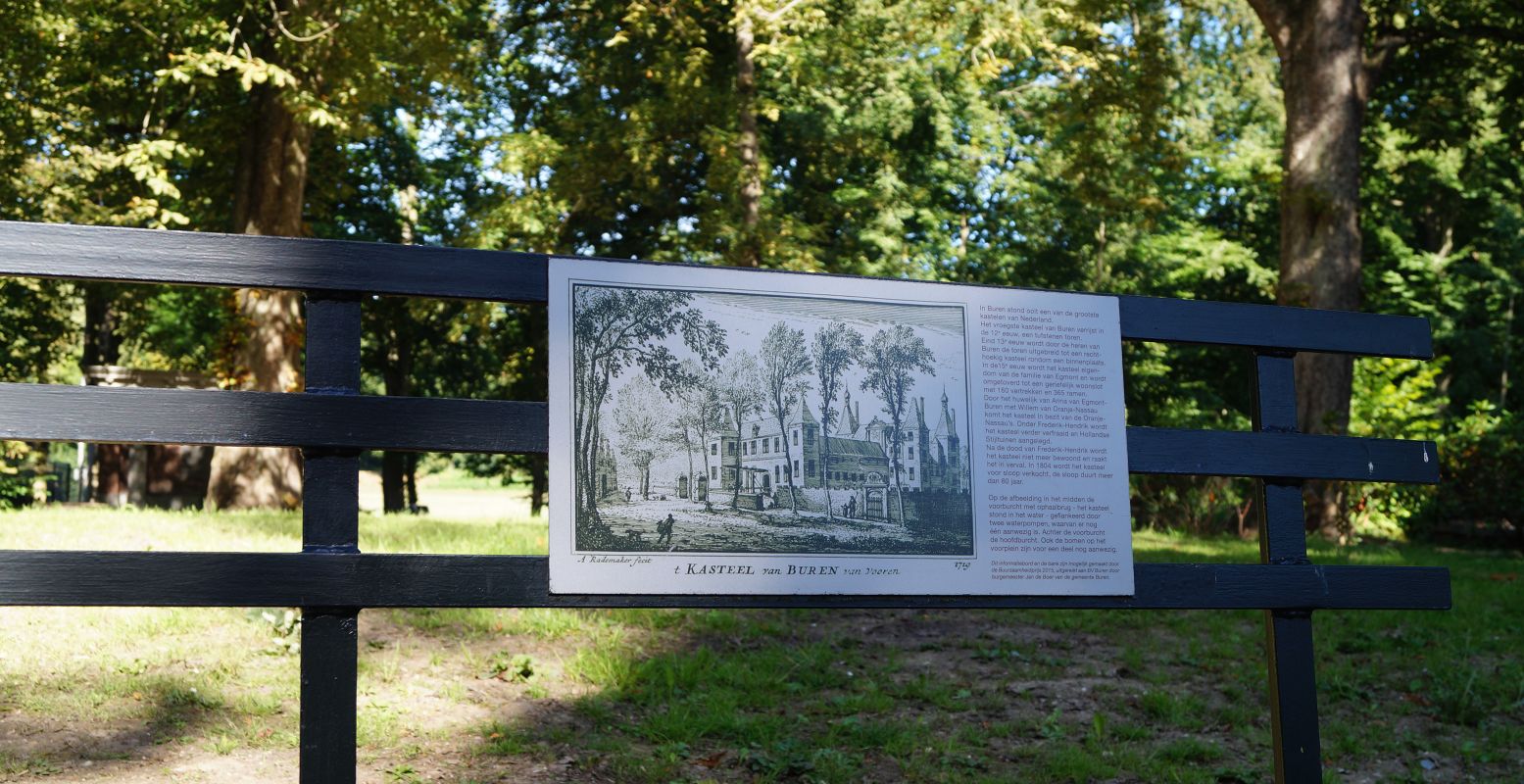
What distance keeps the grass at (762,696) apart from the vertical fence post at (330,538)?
4.89 feet

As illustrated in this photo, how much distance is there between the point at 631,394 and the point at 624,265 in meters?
0.36

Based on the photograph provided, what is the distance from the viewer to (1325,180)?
12.6 m

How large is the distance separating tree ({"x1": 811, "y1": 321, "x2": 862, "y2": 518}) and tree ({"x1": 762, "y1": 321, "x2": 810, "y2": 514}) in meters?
0.04

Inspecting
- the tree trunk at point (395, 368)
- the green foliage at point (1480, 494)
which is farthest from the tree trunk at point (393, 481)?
the green foliage at point (1480, 494)

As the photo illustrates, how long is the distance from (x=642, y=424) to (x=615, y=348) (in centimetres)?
21

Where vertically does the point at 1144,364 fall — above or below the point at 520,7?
below

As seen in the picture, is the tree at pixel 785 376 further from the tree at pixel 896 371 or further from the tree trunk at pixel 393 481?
the tree trunk at pixel 393 481

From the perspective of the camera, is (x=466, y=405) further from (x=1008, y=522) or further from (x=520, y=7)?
(x=520, y=7)

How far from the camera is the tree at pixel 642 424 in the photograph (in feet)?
10.6

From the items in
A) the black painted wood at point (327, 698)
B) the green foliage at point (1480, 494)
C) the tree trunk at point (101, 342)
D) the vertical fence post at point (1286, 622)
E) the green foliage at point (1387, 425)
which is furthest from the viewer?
the tree trunk at point (101, 342)

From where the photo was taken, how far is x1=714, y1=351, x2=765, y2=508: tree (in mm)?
3350

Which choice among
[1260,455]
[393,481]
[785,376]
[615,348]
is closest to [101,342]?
[393,481]

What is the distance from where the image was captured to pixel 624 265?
337cm

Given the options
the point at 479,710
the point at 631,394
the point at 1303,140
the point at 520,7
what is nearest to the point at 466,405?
the point at 631,394
